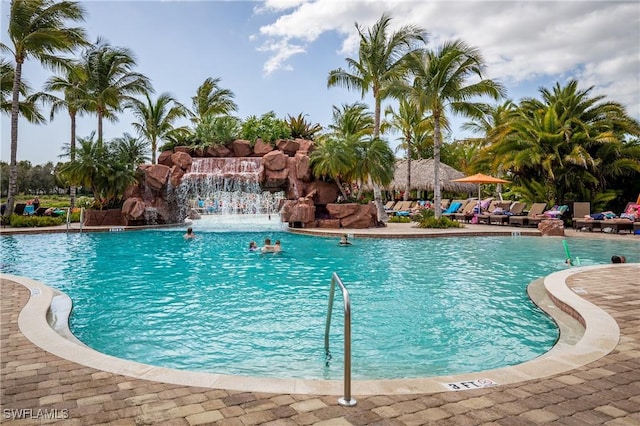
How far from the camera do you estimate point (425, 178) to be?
118 ft

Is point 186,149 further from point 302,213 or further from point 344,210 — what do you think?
point 344,210

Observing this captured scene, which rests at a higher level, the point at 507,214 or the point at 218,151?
the point at 218,151

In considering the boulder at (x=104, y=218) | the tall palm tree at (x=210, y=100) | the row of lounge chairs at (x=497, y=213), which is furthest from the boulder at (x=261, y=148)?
the row of lounge chairs at (x=497, y=213)

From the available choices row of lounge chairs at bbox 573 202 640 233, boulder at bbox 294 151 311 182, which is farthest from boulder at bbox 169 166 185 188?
row of lounge chairs at bbox 573 202 640 233

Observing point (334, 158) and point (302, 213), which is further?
point (302, 213)

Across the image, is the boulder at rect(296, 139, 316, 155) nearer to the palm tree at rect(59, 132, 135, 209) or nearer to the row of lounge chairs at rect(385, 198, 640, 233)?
the row of lounge chairs at rect(385, 198, 640, 233)

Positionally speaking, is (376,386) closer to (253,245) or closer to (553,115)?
(253,245)

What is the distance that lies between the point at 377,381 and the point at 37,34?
2363cm

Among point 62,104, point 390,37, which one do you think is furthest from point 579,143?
point 62,104

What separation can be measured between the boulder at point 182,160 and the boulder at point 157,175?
2.95 feet

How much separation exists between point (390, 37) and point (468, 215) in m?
10.5

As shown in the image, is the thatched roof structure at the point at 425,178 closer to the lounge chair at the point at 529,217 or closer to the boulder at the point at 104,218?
the lounge chair at the point at 529,217

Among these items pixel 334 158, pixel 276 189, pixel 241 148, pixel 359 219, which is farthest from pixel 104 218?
pixel 359 219

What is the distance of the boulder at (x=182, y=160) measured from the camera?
2423cm
